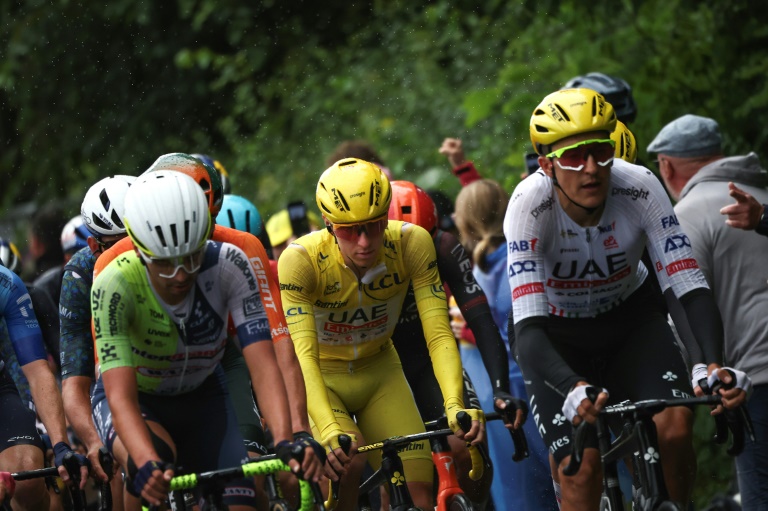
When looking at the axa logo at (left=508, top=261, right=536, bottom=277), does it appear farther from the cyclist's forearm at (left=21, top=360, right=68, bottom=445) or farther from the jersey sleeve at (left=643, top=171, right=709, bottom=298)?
the cyclist's forearm at (left=21, top=360, right=68, bottom=445)

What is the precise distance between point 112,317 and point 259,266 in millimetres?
1085

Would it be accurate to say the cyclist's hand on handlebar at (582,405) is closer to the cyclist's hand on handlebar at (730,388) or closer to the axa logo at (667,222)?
the cyclist's hand on handlebar at (730,388)

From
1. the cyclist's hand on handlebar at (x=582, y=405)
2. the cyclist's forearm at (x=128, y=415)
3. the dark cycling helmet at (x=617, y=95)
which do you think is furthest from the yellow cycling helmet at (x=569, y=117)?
the dark cycling helmet at (x=617, y=95)

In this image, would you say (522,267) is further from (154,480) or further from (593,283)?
(154,480)

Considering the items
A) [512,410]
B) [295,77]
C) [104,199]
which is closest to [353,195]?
[512,410]

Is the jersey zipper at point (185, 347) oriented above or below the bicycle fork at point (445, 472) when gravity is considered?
above

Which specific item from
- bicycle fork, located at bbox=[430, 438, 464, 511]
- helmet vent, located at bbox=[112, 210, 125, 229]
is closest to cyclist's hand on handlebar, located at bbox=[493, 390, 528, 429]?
bicycle fork, located at bbox=[430, 438, 464, 511]

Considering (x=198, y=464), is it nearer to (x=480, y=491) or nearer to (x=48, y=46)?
(x=480, y=491)

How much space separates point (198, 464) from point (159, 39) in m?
16.0

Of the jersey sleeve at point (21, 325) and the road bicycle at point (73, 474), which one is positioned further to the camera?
the jersey sleeve at point (21, 325)

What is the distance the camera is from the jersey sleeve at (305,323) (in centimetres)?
723

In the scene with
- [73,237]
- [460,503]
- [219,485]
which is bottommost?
[460,503]

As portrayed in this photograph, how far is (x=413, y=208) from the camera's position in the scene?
8688 mm

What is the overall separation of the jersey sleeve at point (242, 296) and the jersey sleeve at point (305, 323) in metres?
0.87
